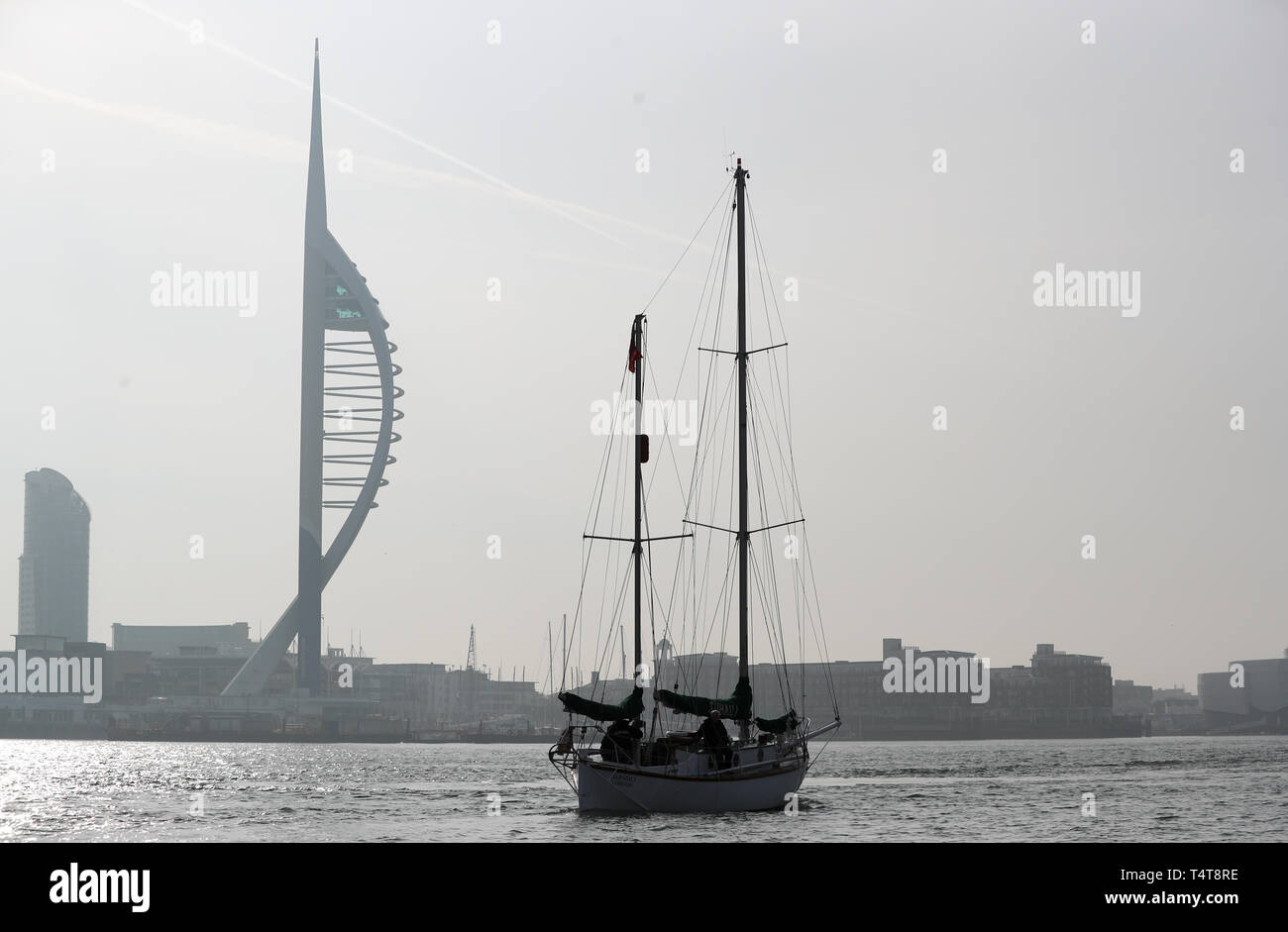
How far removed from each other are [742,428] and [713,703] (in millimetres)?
6810

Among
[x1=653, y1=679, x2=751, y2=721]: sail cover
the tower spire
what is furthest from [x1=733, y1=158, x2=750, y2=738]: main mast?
the tower spire

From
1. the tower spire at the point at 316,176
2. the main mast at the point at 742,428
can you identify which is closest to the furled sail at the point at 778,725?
the main mast at the point at 742,428

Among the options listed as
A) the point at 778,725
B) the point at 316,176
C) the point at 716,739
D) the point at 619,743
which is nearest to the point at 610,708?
the point at 619,743

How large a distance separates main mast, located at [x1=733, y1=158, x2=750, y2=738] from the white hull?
5.98ft

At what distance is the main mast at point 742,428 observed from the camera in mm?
34281

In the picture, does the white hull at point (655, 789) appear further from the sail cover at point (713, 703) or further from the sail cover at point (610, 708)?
the sail cover at point (713, 703)

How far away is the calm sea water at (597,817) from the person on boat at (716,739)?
1.21 metres

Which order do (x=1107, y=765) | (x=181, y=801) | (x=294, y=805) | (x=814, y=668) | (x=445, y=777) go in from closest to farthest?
(x=294, y=805) < (x=181, y=801) < (x=445, y=777) < (x=1107, y=765) < (x=814, y=668)

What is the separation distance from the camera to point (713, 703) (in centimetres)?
3253
